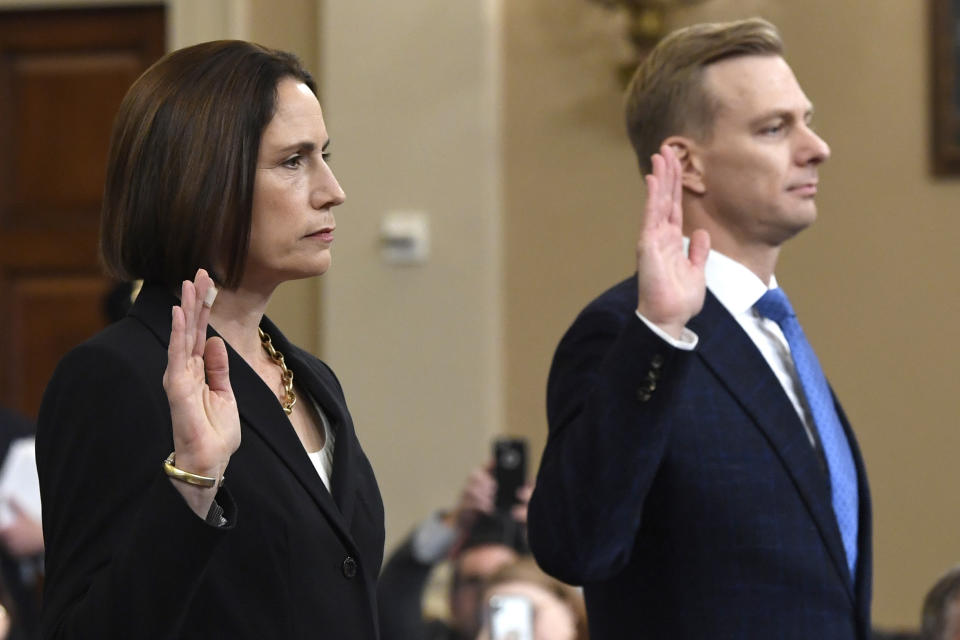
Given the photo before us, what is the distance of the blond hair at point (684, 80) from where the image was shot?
218 centimetres

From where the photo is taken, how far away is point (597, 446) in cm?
176

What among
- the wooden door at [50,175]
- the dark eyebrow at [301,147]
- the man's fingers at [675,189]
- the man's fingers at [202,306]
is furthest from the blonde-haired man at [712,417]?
the wooden door at [50,175]

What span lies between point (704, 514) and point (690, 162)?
551 millimetres

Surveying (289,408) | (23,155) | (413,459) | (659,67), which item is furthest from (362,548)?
(23,155)

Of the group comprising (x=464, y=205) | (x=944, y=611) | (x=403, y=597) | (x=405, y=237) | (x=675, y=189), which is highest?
(x=675, y=189)

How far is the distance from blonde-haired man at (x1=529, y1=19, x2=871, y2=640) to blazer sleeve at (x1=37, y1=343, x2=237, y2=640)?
52 centimetres

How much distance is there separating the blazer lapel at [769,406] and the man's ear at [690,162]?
0.70ft

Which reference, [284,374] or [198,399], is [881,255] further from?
[198,399]

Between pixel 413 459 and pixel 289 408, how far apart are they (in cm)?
321

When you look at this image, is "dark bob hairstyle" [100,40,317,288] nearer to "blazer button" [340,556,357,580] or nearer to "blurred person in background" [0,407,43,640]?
"blazer button" [340,556,357,580]

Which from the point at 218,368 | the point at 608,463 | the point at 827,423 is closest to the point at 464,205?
the point at 827,423

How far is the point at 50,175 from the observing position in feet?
17.9

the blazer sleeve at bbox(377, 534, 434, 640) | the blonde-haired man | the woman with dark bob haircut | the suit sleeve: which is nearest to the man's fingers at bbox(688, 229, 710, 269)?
the blonde-haired man

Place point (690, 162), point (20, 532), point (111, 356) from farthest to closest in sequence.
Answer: point (20, 532), point (690, 162), point (111, 356)
